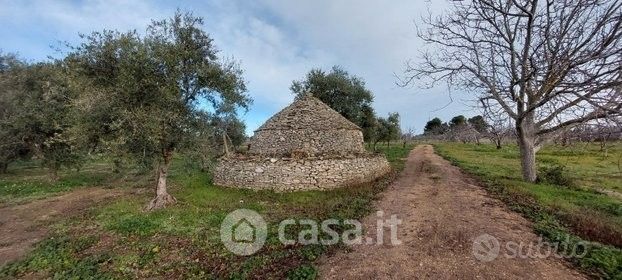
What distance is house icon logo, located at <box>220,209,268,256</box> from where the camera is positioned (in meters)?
7.76

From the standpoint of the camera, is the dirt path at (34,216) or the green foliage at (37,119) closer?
the dirt path at (34,216)

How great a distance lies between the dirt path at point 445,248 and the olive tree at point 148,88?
8376 millimetres

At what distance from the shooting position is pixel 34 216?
1214 centimetres

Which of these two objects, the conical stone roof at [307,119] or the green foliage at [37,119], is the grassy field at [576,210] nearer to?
the conical stone roof at [307,119]

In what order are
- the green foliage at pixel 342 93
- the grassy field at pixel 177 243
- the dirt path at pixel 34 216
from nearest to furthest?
the grassy field at pixel 177 243, the dirt path at pixel 34 216, the green foliage at pixel 342 93

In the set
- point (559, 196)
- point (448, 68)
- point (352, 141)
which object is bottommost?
point (559, 196)

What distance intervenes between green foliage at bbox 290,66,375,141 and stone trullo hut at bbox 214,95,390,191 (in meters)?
14.4

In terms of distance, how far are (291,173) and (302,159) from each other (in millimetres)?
975

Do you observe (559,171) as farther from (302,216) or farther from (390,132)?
(390,132)

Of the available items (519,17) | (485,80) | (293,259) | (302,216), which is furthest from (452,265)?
(519,17)

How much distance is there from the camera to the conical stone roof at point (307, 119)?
2059 cm

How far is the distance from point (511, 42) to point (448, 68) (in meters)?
2.98

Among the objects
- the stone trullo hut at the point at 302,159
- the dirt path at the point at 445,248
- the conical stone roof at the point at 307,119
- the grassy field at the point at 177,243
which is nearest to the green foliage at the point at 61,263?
the grassy field at the point at 177,243

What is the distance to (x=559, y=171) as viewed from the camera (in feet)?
52.4
